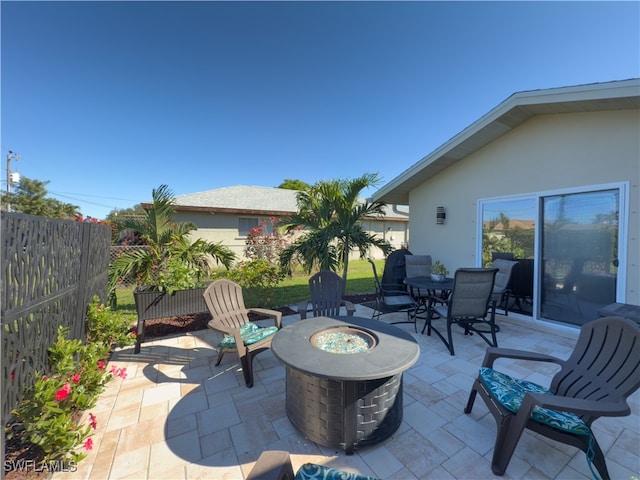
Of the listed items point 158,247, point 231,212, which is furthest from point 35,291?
point 231,212

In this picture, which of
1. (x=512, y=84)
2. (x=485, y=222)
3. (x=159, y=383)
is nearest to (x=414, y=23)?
(x=512, y=84)

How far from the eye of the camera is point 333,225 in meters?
6.25

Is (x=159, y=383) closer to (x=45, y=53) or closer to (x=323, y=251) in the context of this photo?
(x=323, y=251)

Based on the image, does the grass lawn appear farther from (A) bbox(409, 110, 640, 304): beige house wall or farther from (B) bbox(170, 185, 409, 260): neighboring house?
(A) bbox(409, 110, 640, 304): beige house wall

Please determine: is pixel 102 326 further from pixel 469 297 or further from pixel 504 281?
pixel 504 281

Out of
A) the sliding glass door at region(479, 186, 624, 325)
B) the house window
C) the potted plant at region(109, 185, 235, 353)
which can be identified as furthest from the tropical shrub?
the house window

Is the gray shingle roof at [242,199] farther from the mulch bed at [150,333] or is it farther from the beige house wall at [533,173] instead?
the beige house wall at [533,173]

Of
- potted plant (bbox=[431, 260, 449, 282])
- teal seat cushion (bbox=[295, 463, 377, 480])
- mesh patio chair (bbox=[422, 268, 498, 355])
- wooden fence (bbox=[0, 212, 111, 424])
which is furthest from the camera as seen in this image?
potted plant (bbox=[431, 260, 449, 282])

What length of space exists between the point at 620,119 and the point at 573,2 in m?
2.09

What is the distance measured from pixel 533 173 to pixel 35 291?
287 inches

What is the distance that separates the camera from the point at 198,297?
4.23 m

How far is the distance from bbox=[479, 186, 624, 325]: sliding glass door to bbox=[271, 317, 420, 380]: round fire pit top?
3.93 metres

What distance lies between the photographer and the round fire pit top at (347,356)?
188cm

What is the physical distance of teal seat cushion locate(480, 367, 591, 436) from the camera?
1.75 m
